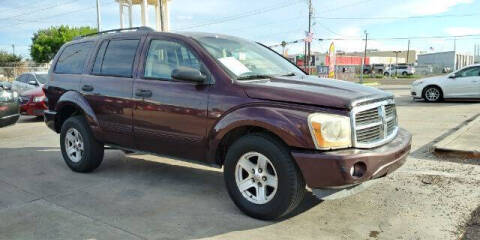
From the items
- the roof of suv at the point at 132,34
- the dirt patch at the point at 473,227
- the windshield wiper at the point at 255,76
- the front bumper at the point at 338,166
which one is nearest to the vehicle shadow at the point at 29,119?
the roof of suv at the point at 132,34

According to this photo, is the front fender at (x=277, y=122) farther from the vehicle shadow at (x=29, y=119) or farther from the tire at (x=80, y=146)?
the vehicle shadow at (x=29, y=119)

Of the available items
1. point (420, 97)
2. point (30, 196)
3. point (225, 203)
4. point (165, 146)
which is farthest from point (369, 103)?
point (420, 97)

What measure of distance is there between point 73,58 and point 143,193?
97.4 inches

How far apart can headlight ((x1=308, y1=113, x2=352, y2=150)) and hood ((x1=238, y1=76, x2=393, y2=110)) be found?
5.1 inches

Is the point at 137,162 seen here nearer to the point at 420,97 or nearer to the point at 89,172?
the point at 89,172

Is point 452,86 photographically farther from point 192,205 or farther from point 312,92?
point 192,205

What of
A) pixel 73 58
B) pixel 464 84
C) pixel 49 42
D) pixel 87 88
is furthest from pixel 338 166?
pixel 49 42

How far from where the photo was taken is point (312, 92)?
12.9 feet

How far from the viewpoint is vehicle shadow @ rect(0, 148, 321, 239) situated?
4059 mm

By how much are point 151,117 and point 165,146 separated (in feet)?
1.21

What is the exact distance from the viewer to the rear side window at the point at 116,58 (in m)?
5.31

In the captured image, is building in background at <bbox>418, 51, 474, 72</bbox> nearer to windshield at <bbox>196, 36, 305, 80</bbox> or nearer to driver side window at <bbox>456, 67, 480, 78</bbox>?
driver side window at <bbox>456, 67, 480, 78</bbox>

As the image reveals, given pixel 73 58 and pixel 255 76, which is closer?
pixel 255 76

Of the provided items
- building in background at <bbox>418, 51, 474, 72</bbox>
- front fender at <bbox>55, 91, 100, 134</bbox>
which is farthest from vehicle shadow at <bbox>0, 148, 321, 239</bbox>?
building in background at <bbox>418, 51, 474, 72</bbox>
